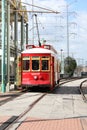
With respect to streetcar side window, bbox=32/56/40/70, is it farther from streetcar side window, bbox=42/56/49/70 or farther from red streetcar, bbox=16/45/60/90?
streetcar side window, bbox=42/56/49/70

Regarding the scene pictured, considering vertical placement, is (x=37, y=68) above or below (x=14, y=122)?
above

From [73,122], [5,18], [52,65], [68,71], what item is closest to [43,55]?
[52,65]

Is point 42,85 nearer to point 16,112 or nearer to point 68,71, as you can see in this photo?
point 16,112

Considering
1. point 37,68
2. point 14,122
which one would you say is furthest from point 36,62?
point 14,122

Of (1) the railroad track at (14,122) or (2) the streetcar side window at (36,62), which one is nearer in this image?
(1) the railroad track at (14,122)

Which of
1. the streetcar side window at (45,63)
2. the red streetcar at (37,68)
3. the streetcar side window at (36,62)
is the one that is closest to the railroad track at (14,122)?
the red streetcar at (37,68)

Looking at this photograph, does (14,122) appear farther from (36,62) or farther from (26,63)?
(26,63)

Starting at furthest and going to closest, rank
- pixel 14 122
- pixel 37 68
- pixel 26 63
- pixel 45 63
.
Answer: pixel 26 63, pixel 37 68, pixel 45 63, pixel 14 122

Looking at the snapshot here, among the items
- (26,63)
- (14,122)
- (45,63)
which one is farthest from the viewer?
(26,63)

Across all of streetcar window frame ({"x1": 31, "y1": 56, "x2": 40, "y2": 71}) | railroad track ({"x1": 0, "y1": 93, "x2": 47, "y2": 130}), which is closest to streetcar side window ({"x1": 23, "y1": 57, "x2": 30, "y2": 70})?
streetcar window frame ({"x1": 31, "y1": 56, "x2": 40, "y2": 71})

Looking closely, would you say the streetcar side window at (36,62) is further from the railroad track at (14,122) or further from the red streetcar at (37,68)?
the railroad track at (14,122)

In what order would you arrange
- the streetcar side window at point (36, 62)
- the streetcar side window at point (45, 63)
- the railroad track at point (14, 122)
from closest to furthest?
the railroad track at point (14, 122)
the streetcar side window at point (45, 63)
the streetcar side window at point (36, 62)

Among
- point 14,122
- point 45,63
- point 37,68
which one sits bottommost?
point 14,122

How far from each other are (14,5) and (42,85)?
1902cm
